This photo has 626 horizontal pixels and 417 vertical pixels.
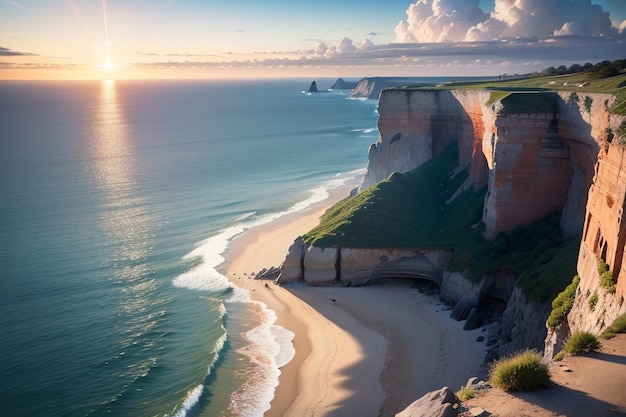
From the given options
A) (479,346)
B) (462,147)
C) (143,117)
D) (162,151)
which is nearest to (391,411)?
(479,346)

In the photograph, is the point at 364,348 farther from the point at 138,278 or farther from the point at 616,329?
the point at 138,278

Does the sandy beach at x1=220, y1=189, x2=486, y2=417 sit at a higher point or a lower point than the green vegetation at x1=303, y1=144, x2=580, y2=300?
lower

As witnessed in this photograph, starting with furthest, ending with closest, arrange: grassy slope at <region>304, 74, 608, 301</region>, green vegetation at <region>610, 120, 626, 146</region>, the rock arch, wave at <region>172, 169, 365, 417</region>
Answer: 1. the rock arch
2. grassy slope at <region>304, 74, 608, 301</region>
3. wave at <region>172, 169, 365, 417</region>
4. green vegetation at <region>610, 120, 626, 146</region>

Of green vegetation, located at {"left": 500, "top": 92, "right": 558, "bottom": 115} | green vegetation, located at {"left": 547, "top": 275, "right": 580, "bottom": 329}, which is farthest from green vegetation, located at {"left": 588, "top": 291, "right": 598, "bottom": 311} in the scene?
green vegetation, located at {"left": 500, "top": 92, "right": 558, "bottom": 115}

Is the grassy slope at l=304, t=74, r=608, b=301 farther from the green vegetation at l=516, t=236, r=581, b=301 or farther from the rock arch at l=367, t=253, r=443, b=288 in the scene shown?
the rock arch at l=367, t=253, r=443, b=288

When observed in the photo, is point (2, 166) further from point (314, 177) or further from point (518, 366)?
point (518, 366)

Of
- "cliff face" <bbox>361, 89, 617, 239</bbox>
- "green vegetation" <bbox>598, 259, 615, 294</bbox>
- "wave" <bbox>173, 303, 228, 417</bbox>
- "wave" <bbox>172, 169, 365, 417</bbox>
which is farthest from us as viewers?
"cliff face" <bbox>361, 89, 617, 239</bbox>
